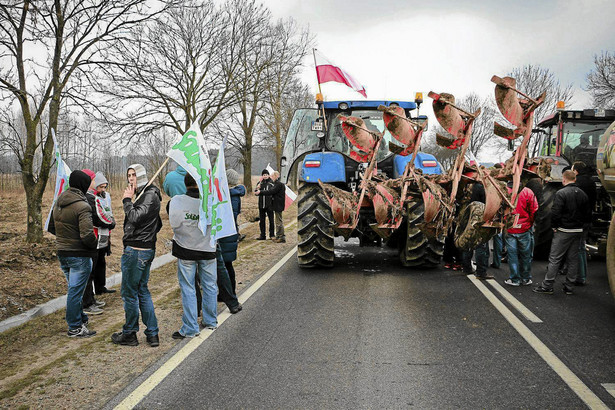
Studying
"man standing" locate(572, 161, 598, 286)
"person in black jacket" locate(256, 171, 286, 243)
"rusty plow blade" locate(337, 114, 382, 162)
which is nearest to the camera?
"man standing" locate(572, 161, 598, 286)

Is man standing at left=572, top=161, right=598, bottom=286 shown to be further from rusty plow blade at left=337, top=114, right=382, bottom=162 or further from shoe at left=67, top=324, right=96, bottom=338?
shoe at left=67, top=324, right=96, bottom=338

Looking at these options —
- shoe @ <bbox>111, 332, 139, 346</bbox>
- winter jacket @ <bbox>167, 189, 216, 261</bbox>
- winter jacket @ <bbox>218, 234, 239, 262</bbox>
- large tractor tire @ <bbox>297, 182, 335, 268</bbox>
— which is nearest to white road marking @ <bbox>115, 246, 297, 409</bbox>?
shoe @ <bbox>111, 332, 139, 346</bbox>

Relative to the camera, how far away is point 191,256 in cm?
511

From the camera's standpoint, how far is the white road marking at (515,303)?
219 inches

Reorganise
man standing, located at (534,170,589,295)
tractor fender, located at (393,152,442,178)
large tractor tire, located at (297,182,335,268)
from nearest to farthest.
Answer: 1. man standing, located at (534,170,589,295)
2. large tractor tire, located at (297,182,335,268)
3. tractor fender, located at (393,152,442,178)

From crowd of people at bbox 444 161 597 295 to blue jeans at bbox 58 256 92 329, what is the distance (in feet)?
15.9

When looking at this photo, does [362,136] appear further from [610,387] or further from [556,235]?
[610,387]

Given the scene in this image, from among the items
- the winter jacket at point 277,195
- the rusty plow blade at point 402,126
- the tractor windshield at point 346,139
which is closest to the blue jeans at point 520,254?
the rusty plow blade at point 402,126

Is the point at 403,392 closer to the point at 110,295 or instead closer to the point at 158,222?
the point at 158,222

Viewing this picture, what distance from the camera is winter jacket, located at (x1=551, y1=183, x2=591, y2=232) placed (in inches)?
265

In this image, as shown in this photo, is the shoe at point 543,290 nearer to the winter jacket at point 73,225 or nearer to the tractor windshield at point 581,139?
the tractor windshield at point 581,139

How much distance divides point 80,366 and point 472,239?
14.4 ft

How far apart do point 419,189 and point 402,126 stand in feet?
3.03

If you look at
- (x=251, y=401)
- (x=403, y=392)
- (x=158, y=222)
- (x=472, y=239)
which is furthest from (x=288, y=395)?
(x=472, y=239)
